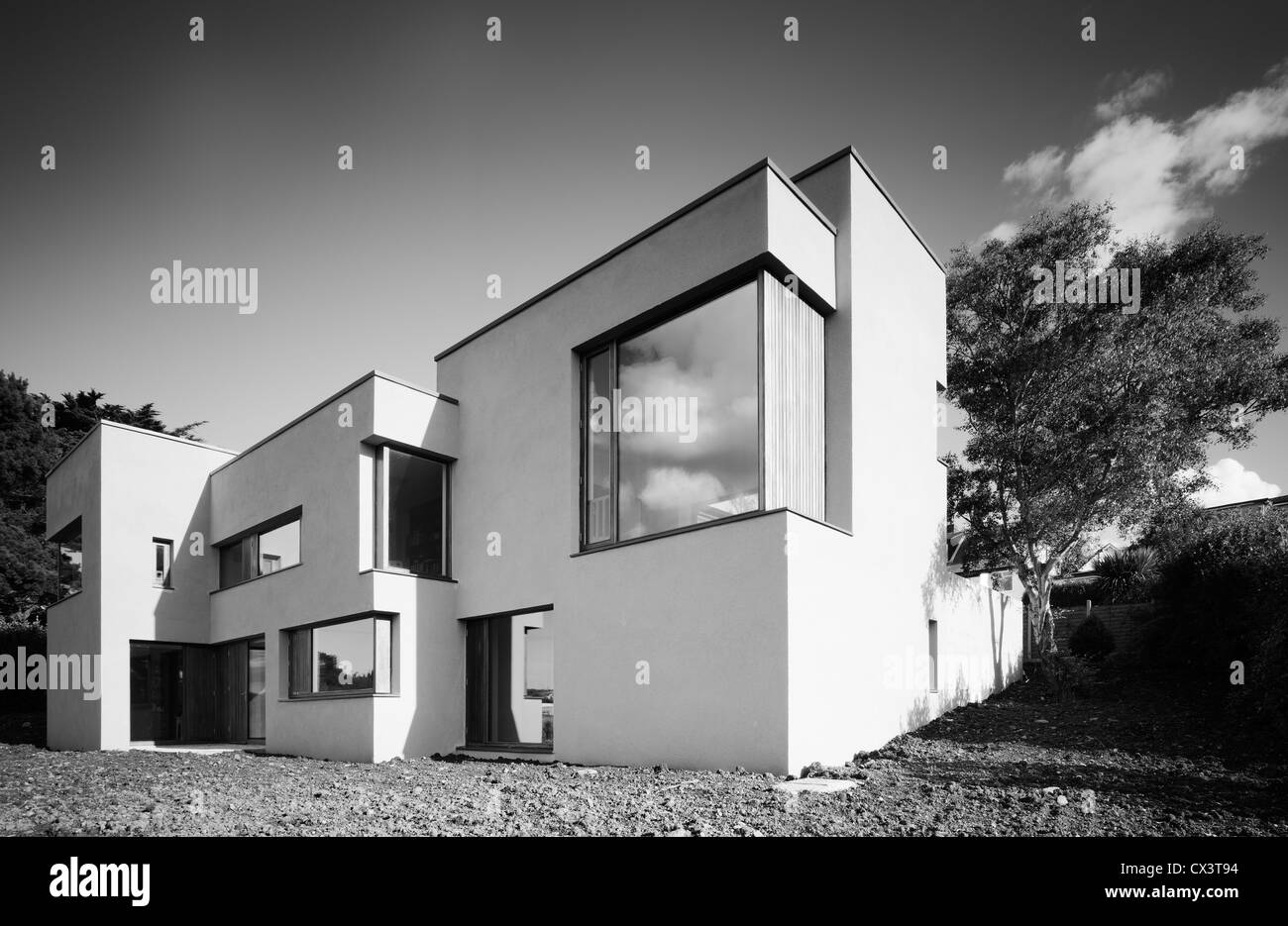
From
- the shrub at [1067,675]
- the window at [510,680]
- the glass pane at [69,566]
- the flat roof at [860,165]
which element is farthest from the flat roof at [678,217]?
the glass pane at [69,566]

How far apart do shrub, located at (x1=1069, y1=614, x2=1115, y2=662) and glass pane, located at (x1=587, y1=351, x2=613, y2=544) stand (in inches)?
359

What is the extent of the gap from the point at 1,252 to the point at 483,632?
8121 millimetres

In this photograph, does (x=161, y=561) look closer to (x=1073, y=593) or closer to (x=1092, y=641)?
(x=1092, y=641)

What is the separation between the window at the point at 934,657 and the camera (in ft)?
38.0

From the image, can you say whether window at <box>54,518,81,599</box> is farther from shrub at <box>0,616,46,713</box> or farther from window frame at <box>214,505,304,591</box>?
shrub at <box>0,616,46,713</box>

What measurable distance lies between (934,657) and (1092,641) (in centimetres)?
467

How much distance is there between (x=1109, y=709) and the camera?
11.5m

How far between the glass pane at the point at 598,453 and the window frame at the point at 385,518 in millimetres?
3099

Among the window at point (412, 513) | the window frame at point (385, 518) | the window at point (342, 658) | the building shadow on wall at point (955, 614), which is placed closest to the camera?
the building shadow on wall at point (955, 614)

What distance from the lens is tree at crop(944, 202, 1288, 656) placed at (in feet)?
41.2

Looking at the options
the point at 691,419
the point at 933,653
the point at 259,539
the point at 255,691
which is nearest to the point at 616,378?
the point at 691,419

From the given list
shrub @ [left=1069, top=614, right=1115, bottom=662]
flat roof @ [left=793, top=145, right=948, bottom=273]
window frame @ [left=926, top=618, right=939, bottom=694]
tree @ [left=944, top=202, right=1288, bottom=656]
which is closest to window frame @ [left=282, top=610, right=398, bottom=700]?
window frame @ [left=926, top=618, right=939, bottom=694]

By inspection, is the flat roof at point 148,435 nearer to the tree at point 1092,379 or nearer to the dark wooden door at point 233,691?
the dark wooden door at point 233,691
